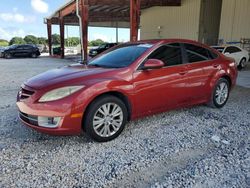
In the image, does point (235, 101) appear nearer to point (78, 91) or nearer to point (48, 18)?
point (78, 91)

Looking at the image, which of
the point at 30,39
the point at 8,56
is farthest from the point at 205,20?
the point at 30,39

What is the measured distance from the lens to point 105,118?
3.55 meters

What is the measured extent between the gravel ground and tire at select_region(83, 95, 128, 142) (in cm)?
14

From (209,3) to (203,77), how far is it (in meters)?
16.0

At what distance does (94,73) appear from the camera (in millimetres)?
3637

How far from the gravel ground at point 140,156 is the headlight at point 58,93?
0.69m

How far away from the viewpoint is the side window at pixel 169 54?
4160 millimetres

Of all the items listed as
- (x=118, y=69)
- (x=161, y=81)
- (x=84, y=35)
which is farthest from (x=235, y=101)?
(x=84, y=35)

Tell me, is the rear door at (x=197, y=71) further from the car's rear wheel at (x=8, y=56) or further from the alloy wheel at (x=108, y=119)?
the car's rear wheel at (x=8, y=56)

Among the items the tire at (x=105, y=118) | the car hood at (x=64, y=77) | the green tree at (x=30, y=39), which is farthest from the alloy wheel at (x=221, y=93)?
the green tree at (x=30, y=39)

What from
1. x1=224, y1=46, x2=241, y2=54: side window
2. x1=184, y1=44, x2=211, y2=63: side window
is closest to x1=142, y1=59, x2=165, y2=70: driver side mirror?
x1=184, y1=44, x2=211, y2=63: side window

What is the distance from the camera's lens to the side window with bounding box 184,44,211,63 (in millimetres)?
4609

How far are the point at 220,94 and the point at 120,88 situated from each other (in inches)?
101

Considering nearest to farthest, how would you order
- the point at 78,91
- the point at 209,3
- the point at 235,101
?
1. the point at 78,91
2. the point at 235,101
3. the point at 209,3
